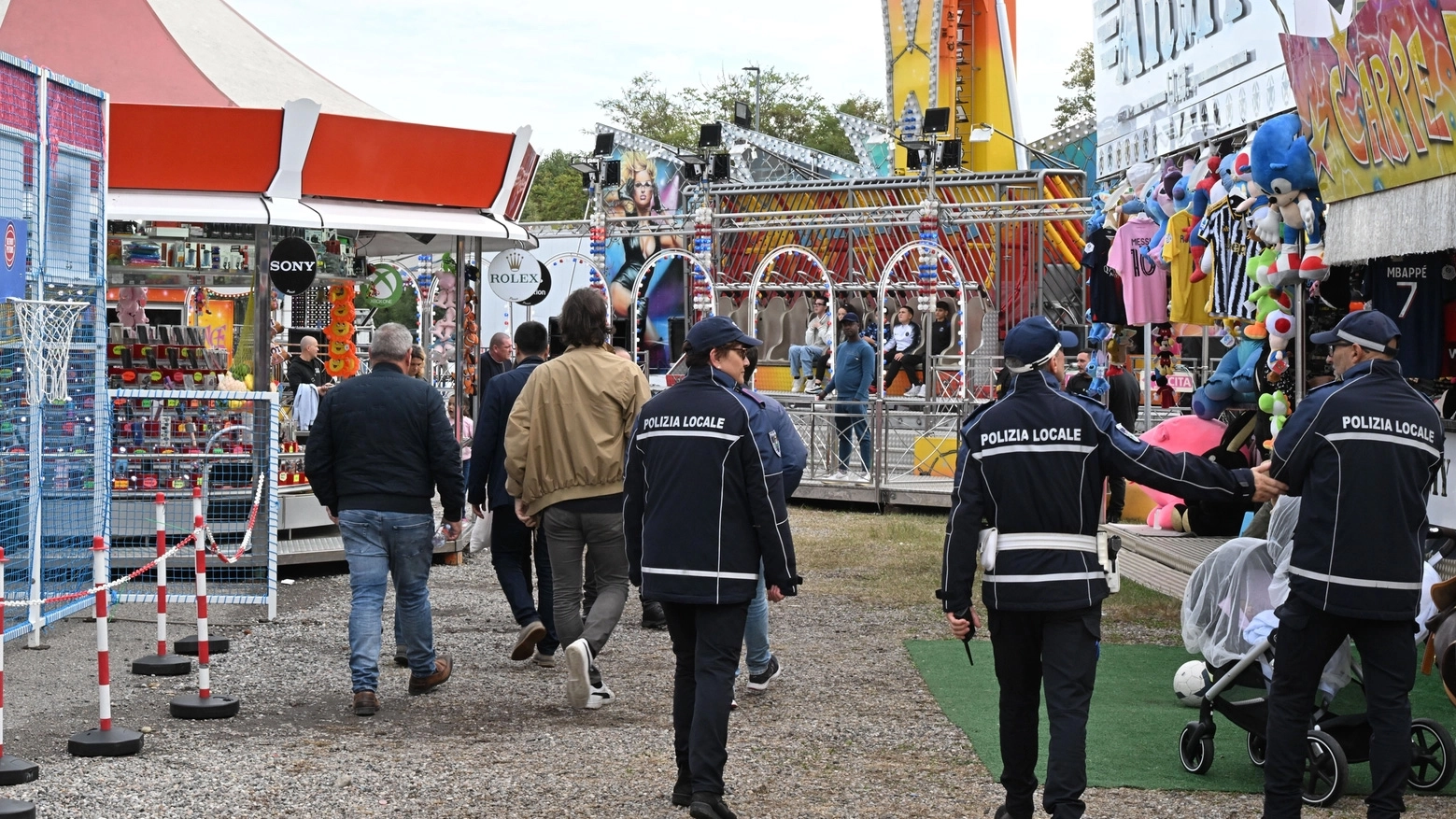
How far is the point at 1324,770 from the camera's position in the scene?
568 centimetres

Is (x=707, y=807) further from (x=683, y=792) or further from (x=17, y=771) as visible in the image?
(x=17, y=771)

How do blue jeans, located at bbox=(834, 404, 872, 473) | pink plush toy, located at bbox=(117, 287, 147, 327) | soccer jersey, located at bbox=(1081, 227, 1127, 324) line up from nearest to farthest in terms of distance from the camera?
pink plush toy, located at bbox=(117, 287, 147, 327)
soccer jersey, located at bbox=(1081, 227, 1127, 324)
blue jeans, located at bbox=(834, 404, 872, 473)

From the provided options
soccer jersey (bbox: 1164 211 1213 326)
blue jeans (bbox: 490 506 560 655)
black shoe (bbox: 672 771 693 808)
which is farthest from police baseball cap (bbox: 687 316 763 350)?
soccer jersey (bbox: 1164 211 1213 326)

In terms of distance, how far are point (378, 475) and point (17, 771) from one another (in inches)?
81.4

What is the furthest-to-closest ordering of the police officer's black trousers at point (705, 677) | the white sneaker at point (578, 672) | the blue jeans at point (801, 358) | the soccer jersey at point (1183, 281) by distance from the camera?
the blue jeans at point (801, 358) → the soccer jersey at point (1183, 281) → the white sneaker at point (578, 672) → the police officer's black trousers at point (705, 677)

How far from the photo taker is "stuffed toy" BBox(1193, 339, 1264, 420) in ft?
32.1

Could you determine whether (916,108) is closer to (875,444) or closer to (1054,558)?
(875,444)

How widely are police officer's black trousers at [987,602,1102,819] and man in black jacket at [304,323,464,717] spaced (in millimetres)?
3230

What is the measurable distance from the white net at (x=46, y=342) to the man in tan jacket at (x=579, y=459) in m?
3.07

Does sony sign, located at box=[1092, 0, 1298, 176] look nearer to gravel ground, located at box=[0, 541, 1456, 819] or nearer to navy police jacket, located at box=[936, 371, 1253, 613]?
navy police jacket, located at box=[936, 371, 1253, 613]

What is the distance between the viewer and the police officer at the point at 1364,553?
507 centimetres

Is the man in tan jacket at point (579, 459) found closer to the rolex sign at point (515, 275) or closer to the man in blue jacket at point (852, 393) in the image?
the man in blue jacket at point (852, 393)

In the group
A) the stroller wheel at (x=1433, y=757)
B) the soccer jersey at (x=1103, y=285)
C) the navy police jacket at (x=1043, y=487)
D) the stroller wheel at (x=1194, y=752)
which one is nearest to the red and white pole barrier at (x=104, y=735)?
the navy police jacket at (x=1043, y=487)

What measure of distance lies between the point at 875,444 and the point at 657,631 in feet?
23.5
